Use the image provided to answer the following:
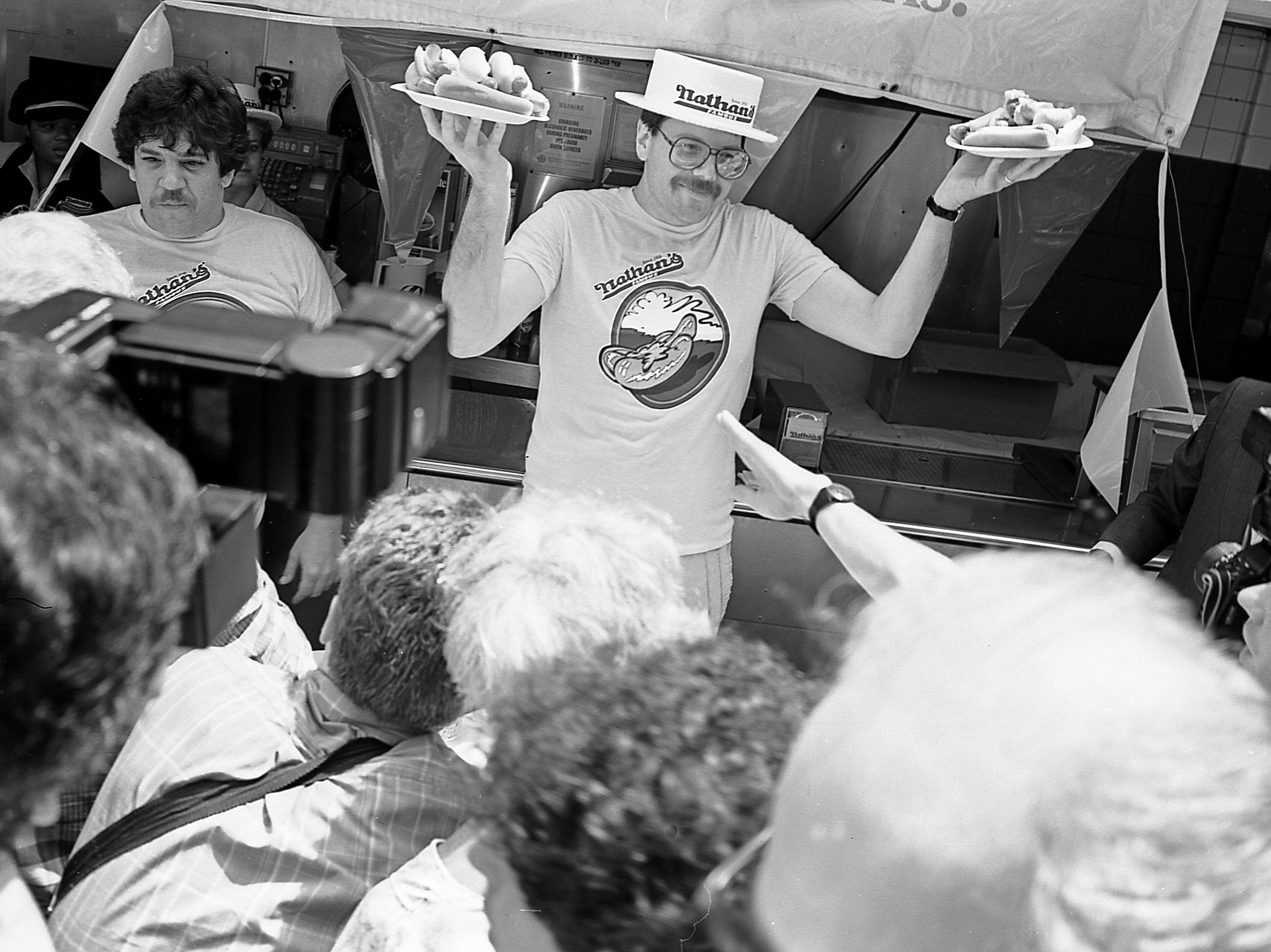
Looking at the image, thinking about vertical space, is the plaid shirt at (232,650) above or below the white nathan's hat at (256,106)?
below

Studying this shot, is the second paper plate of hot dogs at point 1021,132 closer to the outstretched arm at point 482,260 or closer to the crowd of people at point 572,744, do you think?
the outstretched arm at point 482,260

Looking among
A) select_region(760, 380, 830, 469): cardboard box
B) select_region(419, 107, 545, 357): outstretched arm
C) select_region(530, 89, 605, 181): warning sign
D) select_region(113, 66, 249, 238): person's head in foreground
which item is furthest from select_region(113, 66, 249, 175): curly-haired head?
select_region(760, 380, 830, 469): cardboard box

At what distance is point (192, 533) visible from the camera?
2.15ft

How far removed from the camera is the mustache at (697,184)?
244 cm

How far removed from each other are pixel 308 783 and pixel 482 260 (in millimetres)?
1176

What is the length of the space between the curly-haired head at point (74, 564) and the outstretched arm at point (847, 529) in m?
0.78

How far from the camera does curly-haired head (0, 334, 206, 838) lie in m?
0.55

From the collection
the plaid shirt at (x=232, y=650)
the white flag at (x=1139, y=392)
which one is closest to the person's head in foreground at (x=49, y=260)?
the plaid shirt at (x=232, y=650)

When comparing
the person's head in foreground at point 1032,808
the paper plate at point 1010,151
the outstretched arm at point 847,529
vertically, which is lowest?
the outstretched arm at point 847,529

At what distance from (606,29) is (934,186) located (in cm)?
192

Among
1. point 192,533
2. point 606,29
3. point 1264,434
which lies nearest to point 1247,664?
point 1264,434

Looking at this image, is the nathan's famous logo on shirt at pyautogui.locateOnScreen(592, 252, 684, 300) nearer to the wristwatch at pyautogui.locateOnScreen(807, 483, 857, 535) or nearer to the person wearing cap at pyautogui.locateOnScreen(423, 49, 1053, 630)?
the person wearing cap at pyautogui.locateOnScreen(423, 49, 1053, 630)

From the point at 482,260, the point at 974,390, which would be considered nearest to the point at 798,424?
the point at 974,390

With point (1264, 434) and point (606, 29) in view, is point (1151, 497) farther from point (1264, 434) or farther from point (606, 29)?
point (606, 29)
